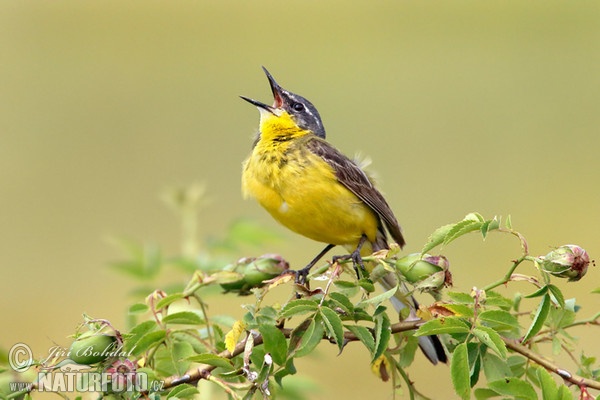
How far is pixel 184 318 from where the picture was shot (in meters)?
3.15

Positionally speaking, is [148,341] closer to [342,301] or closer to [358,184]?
[342,301]

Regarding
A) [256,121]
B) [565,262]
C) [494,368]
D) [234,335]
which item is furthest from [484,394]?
[256,121]

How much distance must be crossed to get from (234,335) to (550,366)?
930 mm

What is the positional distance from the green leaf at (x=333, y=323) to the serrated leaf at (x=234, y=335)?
29cm

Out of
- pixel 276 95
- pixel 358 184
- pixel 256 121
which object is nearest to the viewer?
pixel 358 184

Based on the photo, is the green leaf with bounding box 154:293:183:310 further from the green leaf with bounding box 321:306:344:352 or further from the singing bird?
the singing bird

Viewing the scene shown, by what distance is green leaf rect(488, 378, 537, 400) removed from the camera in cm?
273

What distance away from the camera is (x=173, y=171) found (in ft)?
56.6

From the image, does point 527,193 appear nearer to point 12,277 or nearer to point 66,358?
point 12,277

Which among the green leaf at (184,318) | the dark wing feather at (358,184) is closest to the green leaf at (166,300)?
the green leaf at (184,318)

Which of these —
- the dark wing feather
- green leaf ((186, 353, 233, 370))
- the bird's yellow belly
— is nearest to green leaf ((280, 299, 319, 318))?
green leaf ((186, 353, 233, 370))

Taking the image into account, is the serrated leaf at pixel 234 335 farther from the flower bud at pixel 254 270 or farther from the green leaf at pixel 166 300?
the flower bud at pixel 254 270

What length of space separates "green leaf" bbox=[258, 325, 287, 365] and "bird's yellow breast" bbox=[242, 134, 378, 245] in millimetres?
2094

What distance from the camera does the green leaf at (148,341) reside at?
116 inches
